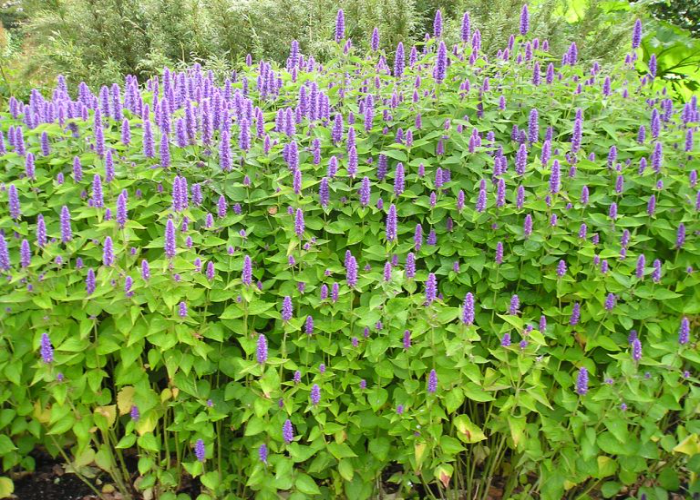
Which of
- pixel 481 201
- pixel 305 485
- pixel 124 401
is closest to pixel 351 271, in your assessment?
pixel 481 201

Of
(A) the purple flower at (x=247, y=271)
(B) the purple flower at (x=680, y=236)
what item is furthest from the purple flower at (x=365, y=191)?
(B) the purple flower at (x=680, y=236)

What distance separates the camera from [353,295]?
2.86 m

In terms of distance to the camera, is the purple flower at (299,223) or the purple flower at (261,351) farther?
the purple flower at (299,223)

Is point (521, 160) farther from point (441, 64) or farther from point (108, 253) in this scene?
point (108, 253)

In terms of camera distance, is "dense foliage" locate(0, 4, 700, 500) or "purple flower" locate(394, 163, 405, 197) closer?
"dense foliage" locate(0, 4, 700, 500)

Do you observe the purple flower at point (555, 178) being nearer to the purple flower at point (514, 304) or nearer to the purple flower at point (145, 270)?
the purple flower at point (514, 304)

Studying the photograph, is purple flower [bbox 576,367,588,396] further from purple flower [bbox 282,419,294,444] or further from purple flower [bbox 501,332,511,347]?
purple flower [bbox 282,419,294,444]

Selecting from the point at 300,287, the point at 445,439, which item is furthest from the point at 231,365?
the point at 445,439

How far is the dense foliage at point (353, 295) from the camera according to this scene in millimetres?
2629

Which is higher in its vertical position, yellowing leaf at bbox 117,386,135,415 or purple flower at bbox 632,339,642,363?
purple flower at bbox 632,339,642,363

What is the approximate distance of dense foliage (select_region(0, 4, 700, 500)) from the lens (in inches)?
104

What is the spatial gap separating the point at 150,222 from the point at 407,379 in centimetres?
142

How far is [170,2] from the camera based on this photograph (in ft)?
26.2

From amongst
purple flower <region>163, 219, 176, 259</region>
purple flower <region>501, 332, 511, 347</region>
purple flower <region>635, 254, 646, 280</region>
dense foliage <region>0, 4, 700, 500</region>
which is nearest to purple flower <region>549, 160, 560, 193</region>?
dense foliage <region>0, 4, 700, 500</region>
